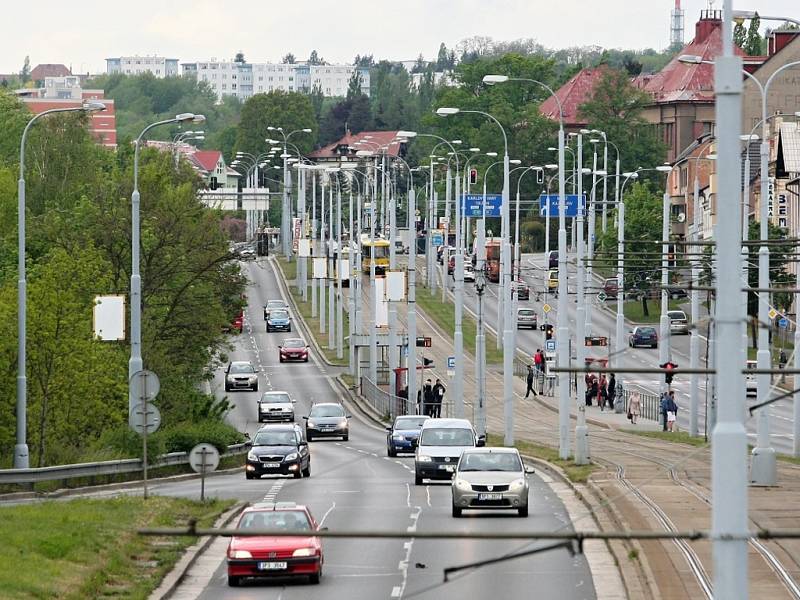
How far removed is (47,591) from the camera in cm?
2339

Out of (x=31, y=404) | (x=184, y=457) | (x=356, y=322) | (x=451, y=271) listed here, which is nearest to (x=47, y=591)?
(x=31, y=404)

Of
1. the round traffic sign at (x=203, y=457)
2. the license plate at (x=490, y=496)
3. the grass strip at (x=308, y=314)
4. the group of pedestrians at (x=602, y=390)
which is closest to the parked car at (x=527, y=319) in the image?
the grass strip at (x=308, y=314)

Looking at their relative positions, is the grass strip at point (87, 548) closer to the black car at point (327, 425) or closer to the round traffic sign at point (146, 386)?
the round traffic sign at point (146, 386)

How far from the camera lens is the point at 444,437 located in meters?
45.8

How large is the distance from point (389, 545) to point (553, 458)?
1866 centimetres

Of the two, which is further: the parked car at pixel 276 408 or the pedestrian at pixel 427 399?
the parked car at pixel 276 408

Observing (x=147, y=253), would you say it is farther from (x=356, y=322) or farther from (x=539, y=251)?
(x=539, y=251)

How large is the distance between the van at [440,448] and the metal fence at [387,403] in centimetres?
2266

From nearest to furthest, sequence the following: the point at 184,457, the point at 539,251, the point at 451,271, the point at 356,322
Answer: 1. the point at 184,457
2. the point at 356,322
3. the point at 451,271
4. the point at 539,251

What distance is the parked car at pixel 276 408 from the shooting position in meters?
74.5

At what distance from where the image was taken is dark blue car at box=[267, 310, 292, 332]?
11669 centimetres

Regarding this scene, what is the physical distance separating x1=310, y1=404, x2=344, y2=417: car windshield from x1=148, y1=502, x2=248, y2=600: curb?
31034 millimetres

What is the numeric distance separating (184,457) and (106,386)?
148 inches

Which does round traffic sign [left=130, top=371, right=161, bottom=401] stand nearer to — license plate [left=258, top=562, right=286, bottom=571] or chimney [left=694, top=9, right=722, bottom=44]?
license plate [left=258, top=562, right=286, bottom=571]
